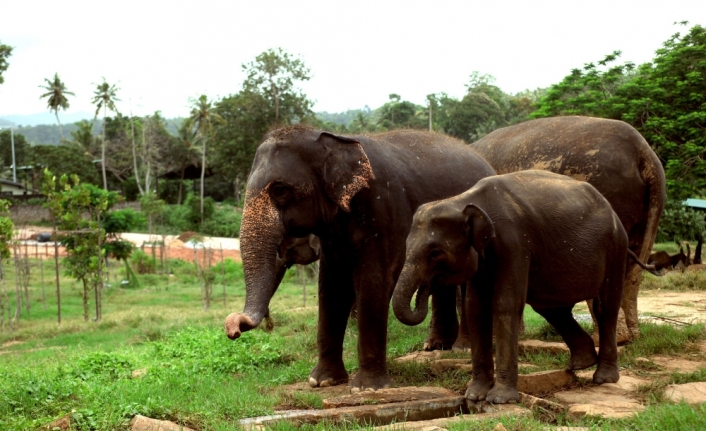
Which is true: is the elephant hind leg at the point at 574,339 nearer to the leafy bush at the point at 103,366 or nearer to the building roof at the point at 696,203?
the leafy bush at the point at 103,366

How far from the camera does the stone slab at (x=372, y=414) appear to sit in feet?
17.4

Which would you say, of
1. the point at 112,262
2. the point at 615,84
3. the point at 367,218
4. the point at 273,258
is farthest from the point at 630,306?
the point at 112,262

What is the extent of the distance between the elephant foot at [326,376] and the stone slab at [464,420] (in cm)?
186

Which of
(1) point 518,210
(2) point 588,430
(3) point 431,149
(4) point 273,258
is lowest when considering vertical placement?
(2) point 588,430

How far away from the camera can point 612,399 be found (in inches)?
221

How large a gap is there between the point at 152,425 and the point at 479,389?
96.1 inches

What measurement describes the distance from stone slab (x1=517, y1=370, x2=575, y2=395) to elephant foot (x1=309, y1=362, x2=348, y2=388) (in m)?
1.85

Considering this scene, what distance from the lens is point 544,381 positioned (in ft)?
19.8

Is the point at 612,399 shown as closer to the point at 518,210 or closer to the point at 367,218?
the point at 518,210

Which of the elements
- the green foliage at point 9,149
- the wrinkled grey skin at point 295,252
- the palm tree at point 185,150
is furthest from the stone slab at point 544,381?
the green foliage at point 9,149

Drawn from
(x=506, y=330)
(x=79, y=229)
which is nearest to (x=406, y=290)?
(x=506, y=330)

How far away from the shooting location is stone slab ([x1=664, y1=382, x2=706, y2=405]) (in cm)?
532

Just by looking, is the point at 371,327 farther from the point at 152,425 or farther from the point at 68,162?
the point at 68,162

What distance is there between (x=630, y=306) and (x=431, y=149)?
2774 millimetres
